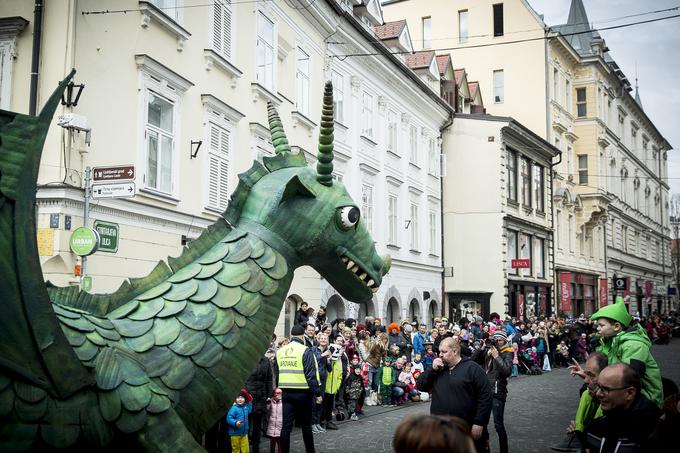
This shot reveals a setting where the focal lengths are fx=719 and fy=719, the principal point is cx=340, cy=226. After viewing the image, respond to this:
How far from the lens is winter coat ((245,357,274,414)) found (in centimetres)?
956

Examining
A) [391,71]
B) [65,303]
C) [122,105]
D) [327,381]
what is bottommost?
[327,381]

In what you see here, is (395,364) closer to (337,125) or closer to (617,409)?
(337,125)

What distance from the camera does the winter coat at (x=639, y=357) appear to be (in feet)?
18.9

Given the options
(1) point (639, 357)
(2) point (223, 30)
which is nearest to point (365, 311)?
(2) point (223, 30)

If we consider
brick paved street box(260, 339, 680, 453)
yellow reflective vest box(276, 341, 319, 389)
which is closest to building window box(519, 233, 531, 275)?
brick paved street box(260, 339, 680, 453)

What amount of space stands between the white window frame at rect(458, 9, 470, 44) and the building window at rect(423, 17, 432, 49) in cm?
159

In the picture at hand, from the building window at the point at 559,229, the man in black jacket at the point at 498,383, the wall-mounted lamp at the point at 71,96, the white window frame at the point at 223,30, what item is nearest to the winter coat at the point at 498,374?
the man in black jacket at the point at 498,383

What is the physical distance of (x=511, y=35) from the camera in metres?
38.2

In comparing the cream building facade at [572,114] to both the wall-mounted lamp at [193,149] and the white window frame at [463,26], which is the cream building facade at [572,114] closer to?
the white window frame at [463,26]

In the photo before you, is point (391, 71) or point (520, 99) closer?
point (391, 71)

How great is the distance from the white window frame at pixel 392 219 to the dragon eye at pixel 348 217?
22.0 metres

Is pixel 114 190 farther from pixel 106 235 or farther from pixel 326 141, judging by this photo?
pixel 326 141

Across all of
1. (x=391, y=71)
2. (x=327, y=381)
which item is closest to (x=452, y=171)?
(x=391, y=71)

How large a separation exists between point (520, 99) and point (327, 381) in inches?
1157
